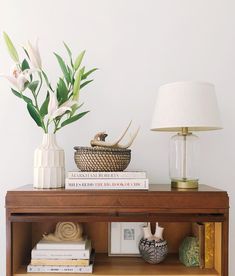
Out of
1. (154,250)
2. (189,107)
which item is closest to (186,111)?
(189,107)

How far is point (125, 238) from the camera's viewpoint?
1.21 m

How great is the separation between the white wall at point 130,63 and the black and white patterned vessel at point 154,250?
10.1 inches

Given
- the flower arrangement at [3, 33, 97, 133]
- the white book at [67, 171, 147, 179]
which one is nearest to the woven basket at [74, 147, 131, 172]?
the white book at [67, 171, 147, 179]

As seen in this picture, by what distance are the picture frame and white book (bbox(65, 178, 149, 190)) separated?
222mm

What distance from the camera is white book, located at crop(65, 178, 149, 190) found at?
1.05 m

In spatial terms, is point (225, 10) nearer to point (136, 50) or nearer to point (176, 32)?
point (176, 32)

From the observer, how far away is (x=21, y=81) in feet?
3.69

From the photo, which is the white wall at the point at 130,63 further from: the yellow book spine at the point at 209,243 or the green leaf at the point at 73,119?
the yellow book spine at the point at 209,243

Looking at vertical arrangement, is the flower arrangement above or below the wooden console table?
above

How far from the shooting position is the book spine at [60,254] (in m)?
1.08

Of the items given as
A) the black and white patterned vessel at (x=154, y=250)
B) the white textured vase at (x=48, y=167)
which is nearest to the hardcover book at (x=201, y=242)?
the black and white patterned vessel at (x=154, y=250)

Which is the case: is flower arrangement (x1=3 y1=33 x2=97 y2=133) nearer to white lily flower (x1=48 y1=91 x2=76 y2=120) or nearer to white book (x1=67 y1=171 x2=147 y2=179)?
white lily flower (x1=48 y1=91 x2=76 y2=120)

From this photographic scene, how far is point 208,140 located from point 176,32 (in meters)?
0.44

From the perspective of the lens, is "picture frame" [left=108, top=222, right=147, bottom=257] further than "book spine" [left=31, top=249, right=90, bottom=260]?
Yes
